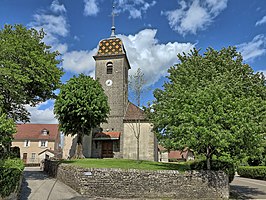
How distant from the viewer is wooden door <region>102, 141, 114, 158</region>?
29.9 metres

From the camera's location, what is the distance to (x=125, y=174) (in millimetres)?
12633

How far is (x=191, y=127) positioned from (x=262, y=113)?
502cm

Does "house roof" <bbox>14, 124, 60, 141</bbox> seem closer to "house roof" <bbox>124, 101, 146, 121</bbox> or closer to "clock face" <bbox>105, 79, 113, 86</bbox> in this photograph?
"clock face" <bbox>105, 79, 113, 86</bbox>

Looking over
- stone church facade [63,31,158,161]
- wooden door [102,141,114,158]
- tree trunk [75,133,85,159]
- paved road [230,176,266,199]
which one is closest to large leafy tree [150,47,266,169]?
paved road [230,176,266,199]

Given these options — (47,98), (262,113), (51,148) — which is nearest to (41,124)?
(51,148)

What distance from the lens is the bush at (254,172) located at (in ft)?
80.7

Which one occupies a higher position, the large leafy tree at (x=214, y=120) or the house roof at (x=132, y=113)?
the house roof at (x=132, y=113)

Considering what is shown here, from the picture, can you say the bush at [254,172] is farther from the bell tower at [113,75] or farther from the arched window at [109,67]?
the arched window at [109,67]

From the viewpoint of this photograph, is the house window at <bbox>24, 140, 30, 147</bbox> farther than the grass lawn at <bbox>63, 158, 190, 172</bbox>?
Yes

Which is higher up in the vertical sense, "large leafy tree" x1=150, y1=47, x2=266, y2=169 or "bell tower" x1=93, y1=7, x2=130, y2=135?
"bell tower" x1=93, y1=7, x2=130, y2=135

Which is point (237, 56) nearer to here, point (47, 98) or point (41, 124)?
point (47, 98)

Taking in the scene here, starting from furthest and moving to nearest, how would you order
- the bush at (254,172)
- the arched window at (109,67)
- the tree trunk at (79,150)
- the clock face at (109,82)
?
1. the arched window at (109,67)
2. the clock face at (109,82)
3. the tree trunk at (79,150)
4. the bush at (254,172)

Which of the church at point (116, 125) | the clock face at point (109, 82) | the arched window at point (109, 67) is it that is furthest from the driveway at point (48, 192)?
the arched window at point (109, 67)

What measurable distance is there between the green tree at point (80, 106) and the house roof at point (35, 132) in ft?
81.6
